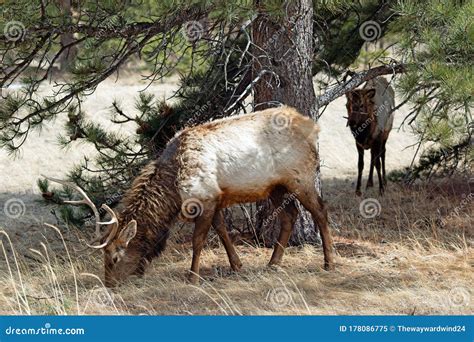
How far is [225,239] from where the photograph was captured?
26.3ft

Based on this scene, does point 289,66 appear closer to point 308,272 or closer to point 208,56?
point 208,56

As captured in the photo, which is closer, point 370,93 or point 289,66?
point 289,66

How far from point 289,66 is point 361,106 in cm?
397

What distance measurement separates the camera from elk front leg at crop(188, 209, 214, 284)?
7598 millimetres

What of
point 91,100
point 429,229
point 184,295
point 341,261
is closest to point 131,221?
point 184,295

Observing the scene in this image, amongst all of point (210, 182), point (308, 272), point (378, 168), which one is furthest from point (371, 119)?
point (210, 182)

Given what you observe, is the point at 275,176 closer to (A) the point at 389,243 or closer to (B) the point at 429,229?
(A) the point at 389,243

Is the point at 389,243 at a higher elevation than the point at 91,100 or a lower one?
lower

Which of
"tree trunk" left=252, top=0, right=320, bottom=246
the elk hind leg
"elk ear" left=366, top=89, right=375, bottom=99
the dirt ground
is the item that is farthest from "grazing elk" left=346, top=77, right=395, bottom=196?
the elk hind leg

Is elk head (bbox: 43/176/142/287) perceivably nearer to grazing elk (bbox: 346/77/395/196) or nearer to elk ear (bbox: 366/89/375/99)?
grazing elk (bbox: 346/77/395/196)

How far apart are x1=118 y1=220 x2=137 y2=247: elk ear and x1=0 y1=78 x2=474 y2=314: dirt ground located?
1.32 feet

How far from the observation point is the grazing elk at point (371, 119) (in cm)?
1248

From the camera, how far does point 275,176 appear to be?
7820 millimetres

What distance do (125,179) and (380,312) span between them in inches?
164
